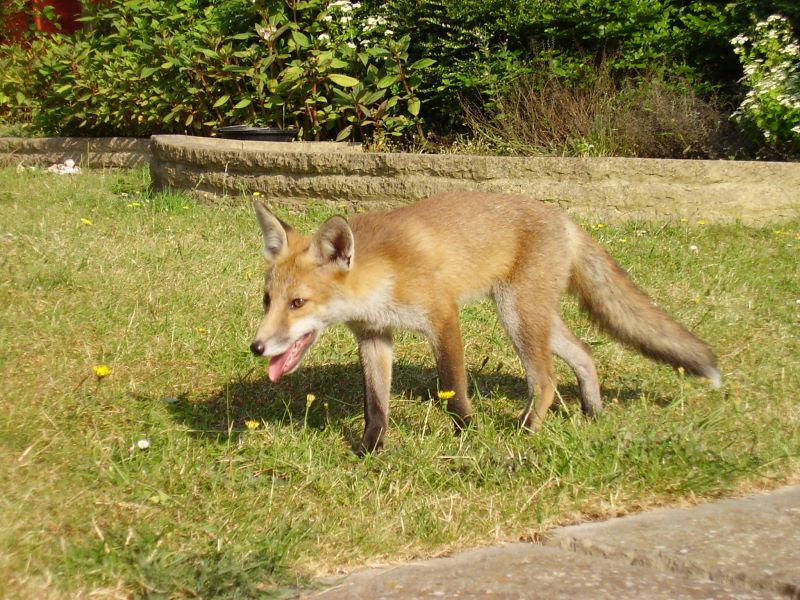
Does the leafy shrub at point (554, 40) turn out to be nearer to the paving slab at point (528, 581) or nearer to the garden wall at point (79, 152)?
the garden wall at point (79, 152)

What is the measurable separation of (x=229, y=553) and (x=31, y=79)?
1263cm

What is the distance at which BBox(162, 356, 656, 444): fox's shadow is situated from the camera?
4730mm

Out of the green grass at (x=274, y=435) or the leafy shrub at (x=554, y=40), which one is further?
the leafy shrub at (x=554, y=40)

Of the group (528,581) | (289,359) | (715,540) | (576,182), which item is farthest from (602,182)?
(528,581)

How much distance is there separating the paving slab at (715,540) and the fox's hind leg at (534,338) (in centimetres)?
Answer: 115

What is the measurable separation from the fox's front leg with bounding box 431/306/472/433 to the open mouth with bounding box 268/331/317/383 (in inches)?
25.4

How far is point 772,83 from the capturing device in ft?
30.1

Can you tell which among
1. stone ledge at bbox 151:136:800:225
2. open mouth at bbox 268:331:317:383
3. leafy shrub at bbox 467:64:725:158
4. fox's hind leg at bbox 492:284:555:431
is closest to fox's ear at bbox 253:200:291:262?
open mouth at bbox 268:331:317:383

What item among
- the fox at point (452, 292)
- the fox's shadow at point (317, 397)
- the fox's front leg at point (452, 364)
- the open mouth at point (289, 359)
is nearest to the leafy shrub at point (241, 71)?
the fox's shadow at point (317, 397)

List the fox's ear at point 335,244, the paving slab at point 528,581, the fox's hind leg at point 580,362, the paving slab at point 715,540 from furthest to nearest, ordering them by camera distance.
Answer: the fox's hind leg at point 580,362
the fox's ear at point 335,244
the paving slab at point 715,540
the paving slab at point 528,581

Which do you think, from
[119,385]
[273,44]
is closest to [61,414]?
[119,385]

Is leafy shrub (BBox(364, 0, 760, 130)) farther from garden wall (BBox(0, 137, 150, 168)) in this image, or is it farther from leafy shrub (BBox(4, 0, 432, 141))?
garden wall (BBox(0, 137, 150, 168))

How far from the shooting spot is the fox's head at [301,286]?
427 centimetres

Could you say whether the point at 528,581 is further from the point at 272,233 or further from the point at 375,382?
the point at 272,233
